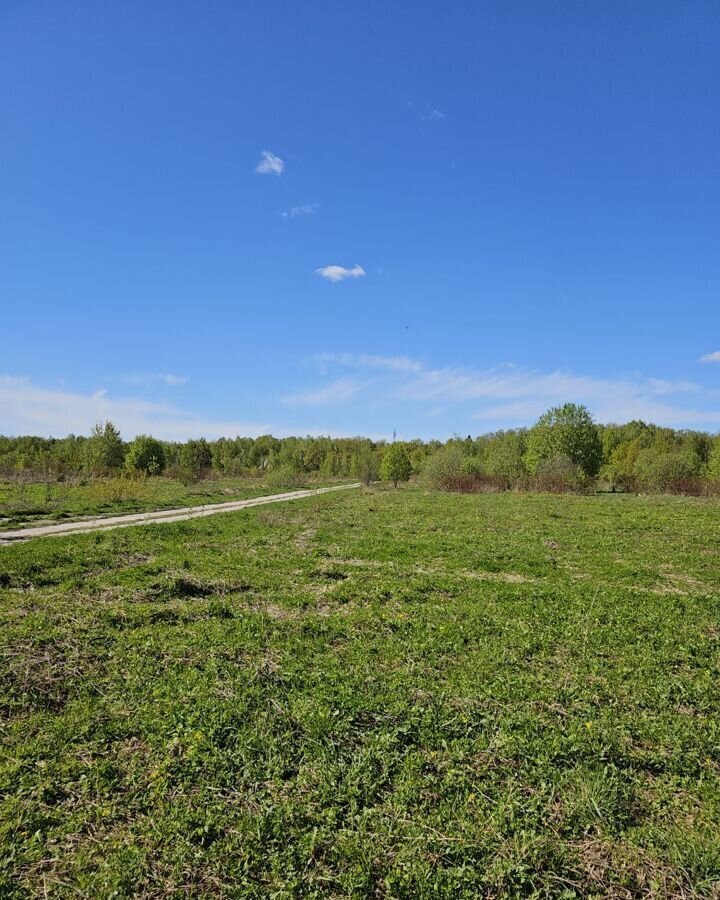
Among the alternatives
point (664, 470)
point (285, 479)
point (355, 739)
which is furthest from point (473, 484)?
point (355, 739)

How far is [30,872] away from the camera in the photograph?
3574mm

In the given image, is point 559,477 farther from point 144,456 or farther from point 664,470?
point 144,456

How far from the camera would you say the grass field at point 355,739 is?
145 inches

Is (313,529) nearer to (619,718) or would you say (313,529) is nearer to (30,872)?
(619,718)

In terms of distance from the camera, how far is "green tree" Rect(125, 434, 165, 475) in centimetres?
6494

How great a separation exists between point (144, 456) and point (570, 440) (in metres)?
58.5

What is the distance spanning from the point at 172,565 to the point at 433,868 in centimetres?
1114

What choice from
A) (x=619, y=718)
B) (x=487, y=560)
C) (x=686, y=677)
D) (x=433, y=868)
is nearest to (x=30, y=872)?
(x=433, y=868)

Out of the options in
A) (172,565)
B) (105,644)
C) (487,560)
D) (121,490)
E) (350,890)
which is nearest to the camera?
(350,890)

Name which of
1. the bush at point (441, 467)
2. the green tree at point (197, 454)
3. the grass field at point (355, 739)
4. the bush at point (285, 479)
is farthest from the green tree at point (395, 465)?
the grass field at point (355, 739)

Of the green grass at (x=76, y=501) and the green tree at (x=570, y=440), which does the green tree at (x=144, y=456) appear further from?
the green tree at (x=570, y=440)

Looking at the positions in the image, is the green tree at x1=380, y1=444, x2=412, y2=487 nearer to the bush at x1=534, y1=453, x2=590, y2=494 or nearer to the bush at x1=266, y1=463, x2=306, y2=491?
the bush at x1=266, y1=463, x2=306, y2=491

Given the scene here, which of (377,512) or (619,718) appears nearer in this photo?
(619,718)

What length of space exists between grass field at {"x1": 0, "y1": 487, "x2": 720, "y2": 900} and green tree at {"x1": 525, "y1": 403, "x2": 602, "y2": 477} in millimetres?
55820
